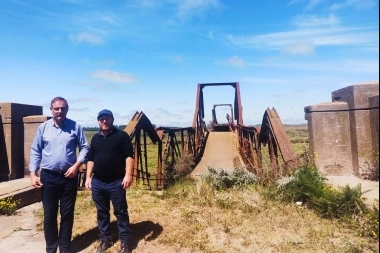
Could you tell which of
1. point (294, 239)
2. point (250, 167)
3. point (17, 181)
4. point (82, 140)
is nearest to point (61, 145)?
point (82, 140)

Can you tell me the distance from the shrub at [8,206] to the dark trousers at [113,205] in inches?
103

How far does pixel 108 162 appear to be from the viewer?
3.87m

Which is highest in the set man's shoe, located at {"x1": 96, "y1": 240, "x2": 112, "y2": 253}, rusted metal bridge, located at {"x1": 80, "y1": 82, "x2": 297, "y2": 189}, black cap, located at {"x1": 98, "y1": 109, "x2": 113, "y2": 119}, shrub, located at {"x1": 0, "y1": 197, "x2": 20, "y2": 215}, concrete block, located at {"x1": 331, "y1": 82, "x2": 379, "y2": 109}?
concrete block, located at {"x1": 331, "y1": 82, "x2": 379, "y2": 109}

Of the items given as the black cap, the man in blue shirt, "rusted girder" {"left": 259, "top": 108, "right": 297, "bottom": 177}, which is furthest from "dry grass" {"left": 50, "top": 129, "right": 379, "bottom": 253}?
the black cap

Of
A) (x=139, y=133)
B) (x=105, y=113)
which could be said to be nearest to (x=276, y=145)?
(x=139, y=133)

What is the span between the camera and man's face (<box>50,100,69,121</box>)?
12.6 ft

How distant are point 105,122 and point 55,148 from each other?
656 millimetres

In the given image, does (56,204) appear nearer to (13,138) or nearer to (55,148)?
(55,148)

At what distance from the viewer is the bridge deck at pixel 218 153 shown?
10.7 meters

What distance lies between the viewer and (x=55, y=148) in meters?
3.82

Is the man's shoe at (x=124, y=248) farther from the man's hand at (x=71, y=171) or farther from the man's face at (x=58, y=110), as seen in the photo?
the man's face at (x=58, y=110)

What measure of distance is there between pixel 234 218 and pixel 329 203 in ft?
4.36

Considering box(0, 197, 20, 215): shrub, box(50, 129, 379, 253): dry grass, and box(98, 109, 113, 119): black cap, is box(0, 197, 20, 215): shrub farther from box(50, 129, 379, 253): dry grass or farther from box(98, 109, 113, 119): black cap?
box(98, 109, 113, 119): black cap

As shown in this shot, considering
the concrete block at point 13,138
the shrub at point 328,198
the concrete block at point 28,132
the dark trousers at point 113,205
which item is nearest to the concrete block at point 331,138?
the shrub at point 328,198
